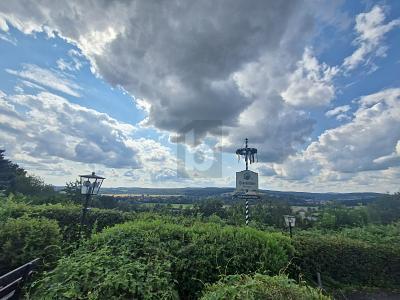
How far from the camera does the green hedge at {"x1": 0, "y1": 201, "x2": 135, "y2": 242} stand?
9.02 m

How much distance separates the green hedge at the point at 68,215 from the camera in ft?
29.6

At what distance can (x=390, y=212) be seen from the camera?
122 feet

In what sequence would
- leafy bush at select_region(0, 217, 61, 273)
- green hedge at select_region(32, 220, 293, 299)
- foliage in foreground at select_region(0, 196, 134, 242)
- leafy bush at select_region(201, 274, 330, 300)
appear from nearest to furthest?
leafy bush at select_region(201, 274, 330, 300), green hedge at select_region(32, 220, 293, 299), leafy bush at select_region(0, 217, 61, 273), foliage in foreground at select_region(0, 196, 134, 242)

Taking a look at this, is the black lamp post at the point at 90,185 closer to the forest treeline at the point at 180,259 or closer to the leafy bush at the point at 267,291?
the forest treeline at the point at 180,259

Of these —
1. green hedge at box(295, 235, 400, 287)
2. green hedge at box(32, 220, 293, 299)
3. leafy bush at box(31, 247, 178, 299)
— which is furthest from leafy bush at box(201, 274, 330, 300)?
green hedge at box(295, 235, 400, 287)

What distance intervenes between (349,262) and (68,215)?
9.84 m

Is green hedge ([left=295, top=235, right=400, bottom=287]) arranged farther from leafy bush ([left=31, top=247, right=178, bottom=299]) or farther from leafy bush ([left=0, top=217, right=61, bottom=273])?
leafy bush ([left=0, top=217, right=61, bottom=273])

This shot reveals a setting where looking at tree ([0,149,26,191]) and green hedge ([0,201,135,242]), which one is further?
tree ([0,149,26,191])

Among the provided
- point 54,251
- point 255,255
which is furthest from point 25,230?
point 255,255

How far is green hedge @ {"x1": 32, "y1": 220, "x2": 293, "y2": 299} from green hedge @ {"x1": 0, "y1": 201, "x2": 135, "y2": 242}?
471 centimetres

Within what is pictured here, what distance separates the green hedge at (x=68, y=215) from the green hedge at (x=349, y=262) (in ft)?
21.2

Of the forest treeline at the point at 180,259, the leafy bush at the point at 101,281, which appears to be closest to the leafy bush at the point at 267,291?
the forest treeline at the point at 180,259

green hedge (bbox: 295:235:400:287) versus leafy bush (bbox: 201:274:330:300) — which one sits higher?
leafy bush (bbox: 201:274:330:300)

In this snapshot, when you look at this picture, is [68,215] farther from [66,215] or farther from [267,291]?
[267,291]
